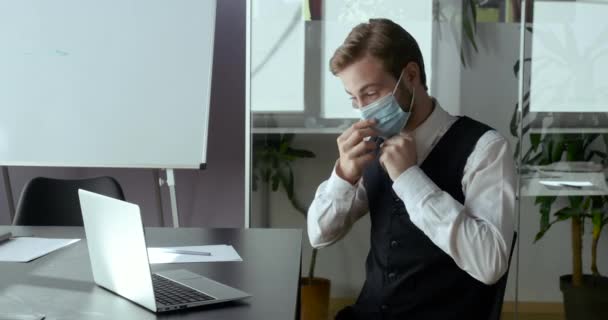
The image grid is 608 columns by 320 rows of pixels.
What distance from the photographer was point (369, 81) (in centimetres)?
159

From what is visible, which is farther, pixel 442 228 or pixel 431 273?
pixel 431 273

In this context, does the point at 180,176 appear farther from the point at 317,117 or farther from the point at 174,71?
the point at 317,117

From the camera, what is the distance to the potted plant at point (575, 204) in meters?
2.91

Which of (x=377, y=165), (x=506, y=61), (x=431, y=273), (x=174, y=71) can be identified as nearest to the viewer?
(x=431, y=273)

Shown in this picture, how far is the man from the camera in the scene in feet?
4.78

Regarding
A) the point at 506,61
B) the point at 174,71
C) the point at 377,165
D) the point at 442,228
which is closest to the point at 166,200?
the point at 174,71

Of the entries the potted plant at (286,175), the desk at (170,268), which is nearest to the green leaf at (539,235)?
the potted plant at (286,175)

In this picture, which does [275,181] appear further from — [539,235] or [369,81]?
[369,81]

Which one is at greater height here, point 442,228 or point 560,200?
point 442,228

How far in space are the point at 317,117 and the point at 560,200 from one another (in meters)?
1.08

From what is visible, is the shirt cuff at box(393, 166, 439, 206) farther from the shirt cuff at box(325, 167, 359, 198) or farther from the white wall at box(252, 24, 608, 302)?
the white wall at box(252, 24, 608, 302)

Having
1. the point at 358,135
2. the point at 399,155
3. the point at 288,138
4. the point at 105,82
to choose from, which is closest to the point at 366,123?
the point at 358,135

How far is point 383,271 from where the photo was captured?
165cm

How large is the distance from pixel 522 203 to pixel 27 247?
2016 millimetres
